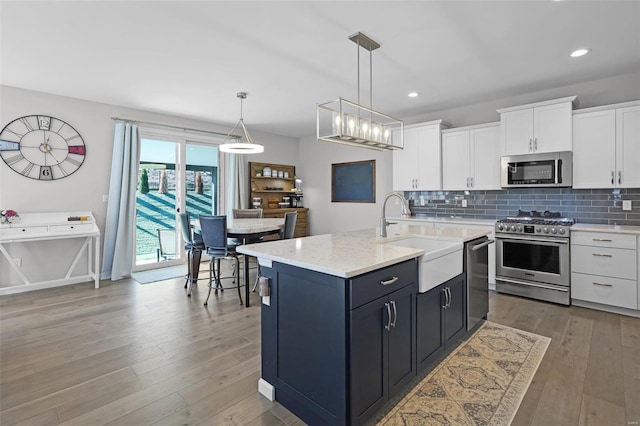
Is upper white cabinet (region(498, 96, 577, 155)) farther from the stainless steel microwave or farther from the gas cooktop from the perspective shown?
the gas cooktop

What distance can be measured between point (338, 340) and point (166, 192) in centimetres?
492

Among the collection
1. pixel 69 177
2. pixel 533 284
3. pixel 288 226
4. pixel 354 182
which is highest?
pixel 354 182

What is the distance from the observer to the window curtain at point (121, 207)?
15.4ft

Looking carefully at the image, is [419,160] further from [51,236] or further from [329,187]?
[51,236]

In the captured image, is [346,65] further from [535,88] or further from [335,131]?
[535,88]

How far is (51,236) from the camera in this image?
393 centimetres

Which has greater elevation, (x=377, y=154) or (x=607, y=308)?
(x=377, y=154)

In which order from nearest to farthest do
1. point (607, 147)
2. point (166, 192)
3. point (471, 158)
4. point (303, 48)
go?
point (303, 48)
point (607, 147)
point (471, 158)
point (166, 192)

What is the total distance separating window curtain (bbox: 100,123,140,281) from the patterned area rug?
4.49 meters

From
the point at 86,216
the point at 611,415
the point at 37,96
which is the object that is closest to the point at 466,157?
the point at 611,415

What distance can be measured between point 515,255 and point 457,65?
7.70 feet

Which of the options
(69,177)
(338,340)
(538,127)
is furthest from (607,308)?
(69,177)

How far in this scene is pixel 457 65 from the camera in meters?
3.39

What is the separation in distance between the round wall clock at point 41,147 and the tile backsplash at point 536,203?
5178 millimetres
